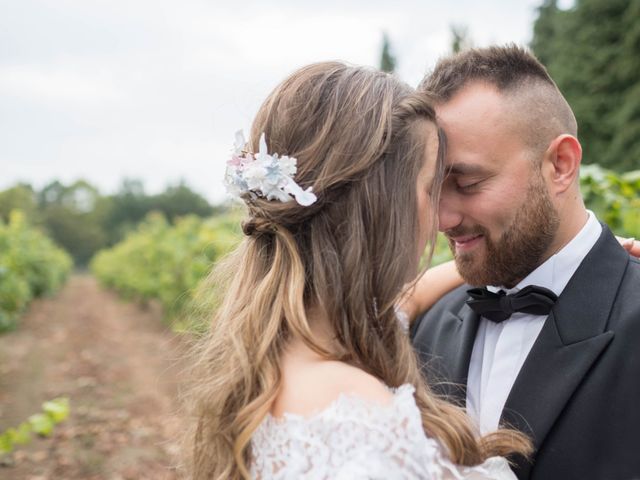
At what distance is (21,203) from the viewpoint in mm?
60094

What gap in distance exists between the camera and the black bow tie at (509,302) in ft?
7.43

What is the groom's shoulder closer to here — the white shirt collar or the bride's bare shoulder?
the white shirt collar

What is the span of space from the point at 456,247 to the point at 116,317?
21355 mm

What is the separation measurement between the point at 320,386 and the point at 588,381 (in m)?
0.94

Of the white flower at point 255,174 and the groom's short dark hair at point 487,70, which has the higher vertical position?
the groom's short dark hair at point 487,70

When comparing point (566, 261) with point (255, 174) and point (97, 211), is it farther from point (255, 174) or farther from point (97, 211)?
point (97, 211)

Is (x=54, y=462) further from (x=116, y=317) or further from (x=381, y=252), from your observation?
(x=116, y=317)

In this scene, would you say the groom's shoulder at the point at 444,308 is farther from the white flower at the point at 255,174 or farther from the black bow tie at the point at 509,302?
the white flower at the point at 255,174

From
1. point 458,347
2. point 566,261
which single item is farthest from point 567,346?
point 458,347

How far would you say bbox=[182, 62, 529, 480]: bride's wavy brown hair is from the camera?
176 cm

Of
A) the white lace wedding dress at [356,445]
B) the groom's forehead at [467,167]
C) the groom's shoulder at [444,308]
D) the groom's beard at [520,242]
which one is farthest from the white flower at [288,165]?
the groom's shoulder at [444,308]

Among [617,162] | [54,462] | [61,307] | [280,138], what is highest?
[280,138]

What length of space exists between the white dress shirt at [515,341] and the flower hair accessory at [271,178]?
109cm

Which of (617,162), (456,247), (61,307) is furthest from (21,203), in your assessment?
(456,247)
